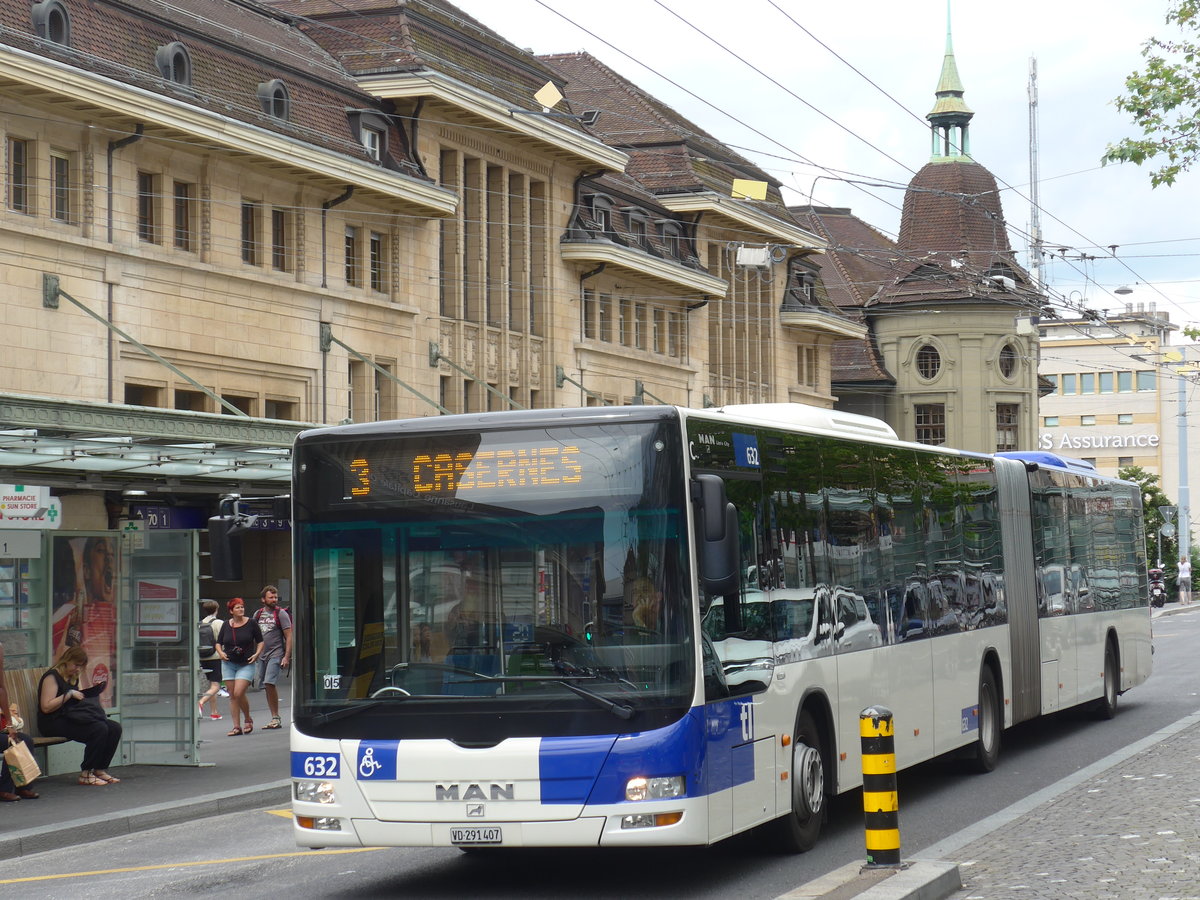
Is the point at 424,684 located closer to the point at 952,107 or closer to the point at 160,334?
the point at 160,334

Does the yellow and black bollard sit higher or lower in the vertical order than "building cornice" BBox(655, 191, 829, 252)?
lower

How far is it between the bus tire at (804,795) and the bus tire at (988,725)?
14.2 feet

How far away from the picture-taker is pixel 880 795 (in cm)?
952

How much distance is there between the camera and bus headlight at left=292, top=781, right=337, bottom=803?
9.95 metres

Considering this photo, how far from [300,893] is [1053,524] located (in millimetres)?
10728

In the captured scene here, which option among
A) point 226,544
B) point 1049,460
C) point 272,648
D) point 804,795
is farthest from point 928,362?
point 226,544

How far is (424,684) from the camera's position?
979 centimetres

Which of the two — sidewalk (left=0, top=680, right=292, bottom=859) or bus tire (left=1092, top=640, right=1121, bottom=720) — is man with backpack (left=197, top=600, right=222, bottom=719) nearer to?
sidewalk (left=0, top=680, right=292, bottom=859)

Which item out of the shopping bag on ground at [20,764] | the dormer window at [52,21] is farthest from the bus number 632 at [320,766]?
the dormer window at [52,21]

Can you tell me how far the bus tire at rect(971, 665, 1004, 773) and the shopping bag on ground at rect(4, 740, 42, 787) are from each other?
791cm

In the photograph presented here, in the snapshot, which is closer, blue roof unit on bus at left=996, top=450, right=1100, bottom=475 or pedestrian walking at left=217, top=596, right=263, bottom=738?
blue roof unit on bus at left=996, top=450, right=1100, bottom=475

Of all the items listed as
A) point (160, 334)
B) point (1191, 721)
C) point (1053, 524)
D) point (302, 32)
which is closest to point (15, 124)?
point (160, 334)

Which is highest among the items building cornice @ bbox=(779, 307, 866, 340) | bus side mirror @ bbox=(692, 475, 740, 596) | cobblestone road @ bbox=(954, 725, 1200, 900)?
building cornice @ bbox=(779, 307, 866, 340)

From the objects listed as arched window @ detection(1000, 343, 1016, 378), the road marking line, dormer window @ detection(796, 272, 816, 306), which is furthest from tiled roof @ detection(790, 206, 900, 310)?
the road marking line
